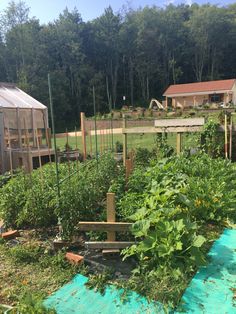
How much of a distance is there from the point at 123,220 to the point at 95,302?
4.77 ft

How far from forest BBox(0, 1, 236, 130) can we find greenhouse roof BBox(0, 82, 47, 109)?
73.7ft

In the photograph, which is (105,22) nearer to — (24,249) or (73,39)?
(73,39)

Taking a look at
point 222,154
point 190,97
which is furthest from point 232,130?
point 190,97

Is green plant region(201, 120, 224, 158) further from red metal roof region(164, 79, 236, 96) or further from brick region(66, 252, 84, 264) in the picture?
red metal roof region(164, 79, 236, 96)

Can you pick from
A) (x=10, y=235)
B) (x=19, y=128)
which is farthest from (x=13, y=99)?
Answer: (x=10, y=235)

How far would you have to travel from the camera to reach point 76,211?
3535 mm

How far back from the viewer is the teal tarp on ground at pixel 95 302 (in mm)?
2406

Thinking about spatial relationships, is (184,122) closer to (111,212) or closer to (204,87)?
(111,212)

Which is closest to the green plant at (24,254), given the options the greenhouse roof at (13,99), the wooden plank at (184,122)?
the wooden plank at (184,122)

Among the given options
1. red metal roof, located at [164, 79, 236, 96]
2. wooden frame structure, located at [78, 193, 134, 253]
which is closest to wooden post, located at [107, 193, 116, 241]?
wooden frame structure, located at [78, 193, 134, 253]

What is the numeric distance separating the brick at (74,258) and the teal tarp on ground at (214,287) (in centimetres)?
117

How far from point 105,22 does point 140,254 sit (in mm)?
42685

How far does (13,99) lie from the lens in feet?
33.8

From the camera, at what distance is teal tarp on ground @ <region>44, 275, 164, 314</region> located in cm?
241
